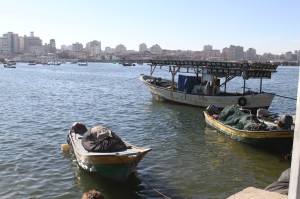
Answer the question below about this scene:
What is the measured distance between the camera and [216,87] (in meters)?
33.1

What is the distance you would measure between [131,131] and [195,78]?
508 inches

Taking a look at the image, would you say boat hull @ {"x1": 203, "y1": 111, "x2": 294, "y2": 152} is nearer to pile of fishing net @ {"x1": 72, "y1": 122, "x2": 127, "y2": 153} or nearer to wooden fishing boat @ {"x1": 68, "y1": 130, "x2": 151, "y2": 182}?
wooden fishing boat @ {"x1": 68, "y1": 130, "x2": 151, "y2": 182}

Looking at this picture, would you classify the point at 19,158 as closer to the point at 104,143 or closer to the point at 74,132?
the point at 74,132

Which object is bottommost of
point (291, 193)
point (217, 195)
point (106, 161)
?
point (217, 195)

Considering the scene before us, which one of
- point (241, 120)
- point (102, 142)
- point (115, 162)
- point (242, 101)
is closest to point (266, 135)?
point (241, 120)

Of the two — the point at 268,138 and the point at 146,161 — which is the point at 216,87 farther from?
the point at 146,161

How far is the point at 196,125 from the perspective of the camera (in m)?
26.0

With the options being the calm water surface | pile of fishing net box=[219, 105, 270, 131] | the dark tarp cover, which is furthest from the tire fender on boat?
the dark tarp cover

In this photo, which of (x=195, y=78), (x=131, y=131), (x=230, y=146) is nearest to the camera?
(x=230, y=146)

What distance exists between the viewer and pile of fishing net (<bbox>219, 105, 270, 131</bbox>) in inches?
750

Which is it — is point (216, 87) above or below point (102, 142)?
above

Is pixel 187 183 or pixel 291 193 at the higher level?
pixel 291 193

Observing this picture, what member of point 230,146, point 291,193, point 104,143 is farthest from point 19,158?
point 291,193

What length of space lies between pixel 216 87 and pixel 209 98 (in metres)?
1.74
